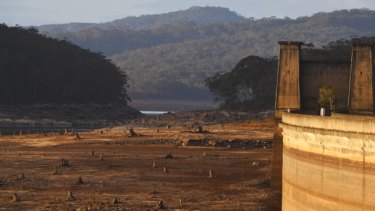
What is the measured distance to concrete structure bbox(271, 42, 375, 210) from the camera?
26484 millimetres

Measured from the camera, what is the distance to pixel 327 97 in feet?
138

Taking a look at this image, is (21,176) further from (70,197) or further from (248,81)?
(248,81)

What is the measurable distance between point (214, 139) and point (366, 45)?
44004 millimetres

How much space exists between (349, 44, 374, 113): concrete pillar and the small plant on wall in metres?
1.19

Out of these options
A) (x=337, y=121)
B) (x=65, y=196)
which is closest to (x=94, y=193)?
(x=65, y=196)

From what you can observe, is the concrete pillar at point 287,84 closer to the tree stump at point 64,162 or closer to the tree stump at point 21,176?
the tree stump at point 21,176

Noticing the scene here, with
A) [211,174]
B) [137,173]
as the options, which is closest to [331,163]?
[211,174]

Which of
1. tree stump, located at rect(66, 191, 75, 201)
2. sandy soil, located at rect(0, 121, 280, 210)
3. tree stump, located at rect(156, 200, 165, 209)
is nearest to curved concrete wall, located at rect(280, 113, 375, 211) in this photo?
tree stump, located at rect(156, 200, 165, 209)

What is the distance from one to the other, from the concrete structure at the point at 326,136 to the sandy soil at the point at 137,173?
4.76 m

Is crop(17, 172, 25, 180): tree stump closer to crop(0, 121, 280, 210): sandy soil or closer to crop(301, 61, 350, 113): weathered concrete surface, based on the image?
crop(0, 121, 280, 210): sandy soil

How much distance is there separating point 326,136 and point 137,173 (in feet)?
103

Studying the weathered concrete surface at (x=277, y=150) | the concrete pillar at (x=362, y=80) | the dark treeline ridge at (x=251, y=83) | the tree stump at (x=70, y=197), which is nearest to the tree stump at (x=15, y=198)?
the tree stump at (x=70, y=197)

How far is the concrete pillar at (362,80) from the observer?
128 ft

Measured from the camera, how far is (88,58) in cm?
19550
